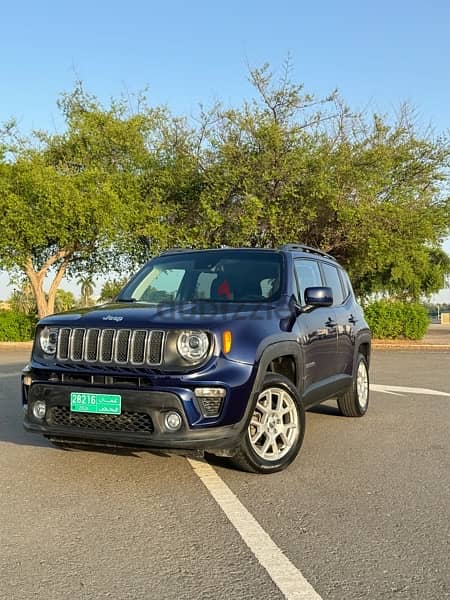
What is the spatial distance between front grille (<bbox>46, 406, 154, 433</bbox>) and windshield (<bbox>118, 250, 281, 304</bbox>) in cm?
148

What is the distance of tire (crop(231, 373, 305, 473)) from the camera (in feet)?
16.6

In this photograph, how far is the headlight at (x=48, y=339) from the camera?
5216 millimetres

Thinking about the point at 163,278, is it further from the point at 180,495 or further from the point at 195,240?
the point at 195,240

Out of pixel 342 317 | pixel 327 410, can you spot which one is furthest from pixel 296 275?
pixel 327 410

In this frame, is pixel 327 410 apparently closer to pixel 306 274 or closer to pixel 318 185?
pixel 306 274

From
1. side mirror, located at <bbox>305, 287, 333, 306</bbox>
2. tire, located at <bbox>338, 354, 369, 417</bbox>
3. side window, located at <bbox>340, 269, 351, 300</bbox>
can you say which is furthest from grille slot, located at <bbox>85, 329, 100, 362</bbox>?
side window, located at <bbox>340, 269, 351, 300</bbox>

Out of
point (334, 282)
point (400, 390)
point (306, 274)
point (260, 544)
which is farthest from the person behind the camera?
point (400, 390)

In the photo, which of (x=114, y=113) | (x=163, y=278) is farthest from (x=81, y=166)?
(x=163, y=278)

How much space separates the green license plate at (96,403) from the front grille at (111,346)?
265mm

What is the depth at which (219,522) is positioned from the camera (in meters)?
4.08

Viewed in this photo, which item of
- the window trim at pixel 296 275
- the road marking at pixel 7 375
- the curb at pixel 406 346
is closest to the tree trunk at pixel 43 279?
the road marking at pixel 7 375

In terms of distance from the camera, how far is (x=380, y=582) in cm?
320

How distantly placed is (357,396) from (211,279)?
8.20ft

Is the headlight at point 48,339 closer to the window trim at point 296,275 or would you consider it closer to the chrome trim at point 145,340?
the chrome trim at point 145,340
